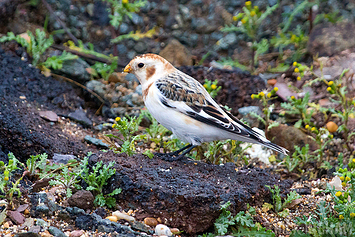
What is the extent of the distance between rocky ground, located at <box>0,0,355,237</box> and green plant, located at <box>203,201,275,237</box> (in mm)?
66

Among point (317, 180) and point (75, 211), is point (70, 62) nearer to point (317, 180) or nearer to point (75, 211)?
point (75, 211)

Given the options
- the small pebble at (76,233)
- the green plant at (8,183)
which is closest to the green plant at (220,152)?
the small pebble at (76,233)

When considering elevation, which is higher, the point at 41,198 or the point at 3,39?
the point at 3,39

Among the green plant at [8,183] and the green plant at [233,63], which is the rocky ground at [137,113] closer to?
the green plant at [8,183]

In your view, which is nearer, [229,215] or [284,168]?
[229,215]

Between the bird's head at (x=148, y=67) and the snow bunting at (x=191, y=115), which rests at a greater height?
the bird's head at (x=148, y=67)

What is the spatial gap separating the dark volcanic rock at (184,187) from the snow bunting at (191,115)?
A: 0.29m

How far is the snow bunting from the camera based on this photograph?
3771mm

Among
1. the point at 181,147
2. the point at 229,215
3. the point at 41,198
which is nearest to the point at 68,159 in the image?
the point at 41,198

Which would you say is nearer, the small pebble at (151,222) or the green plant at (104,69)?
the small pebble at (151,222)

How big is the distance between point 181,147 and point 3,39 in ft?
9.15

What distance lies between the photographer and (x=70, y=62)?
5812mm

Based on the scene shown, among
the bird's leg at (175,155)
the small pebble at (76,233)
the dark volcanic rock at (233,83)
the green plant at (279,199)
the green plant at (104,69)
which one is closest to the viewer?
the small pebble at (76,233)

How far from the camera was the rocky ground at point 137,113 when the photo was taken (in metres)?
3.22
